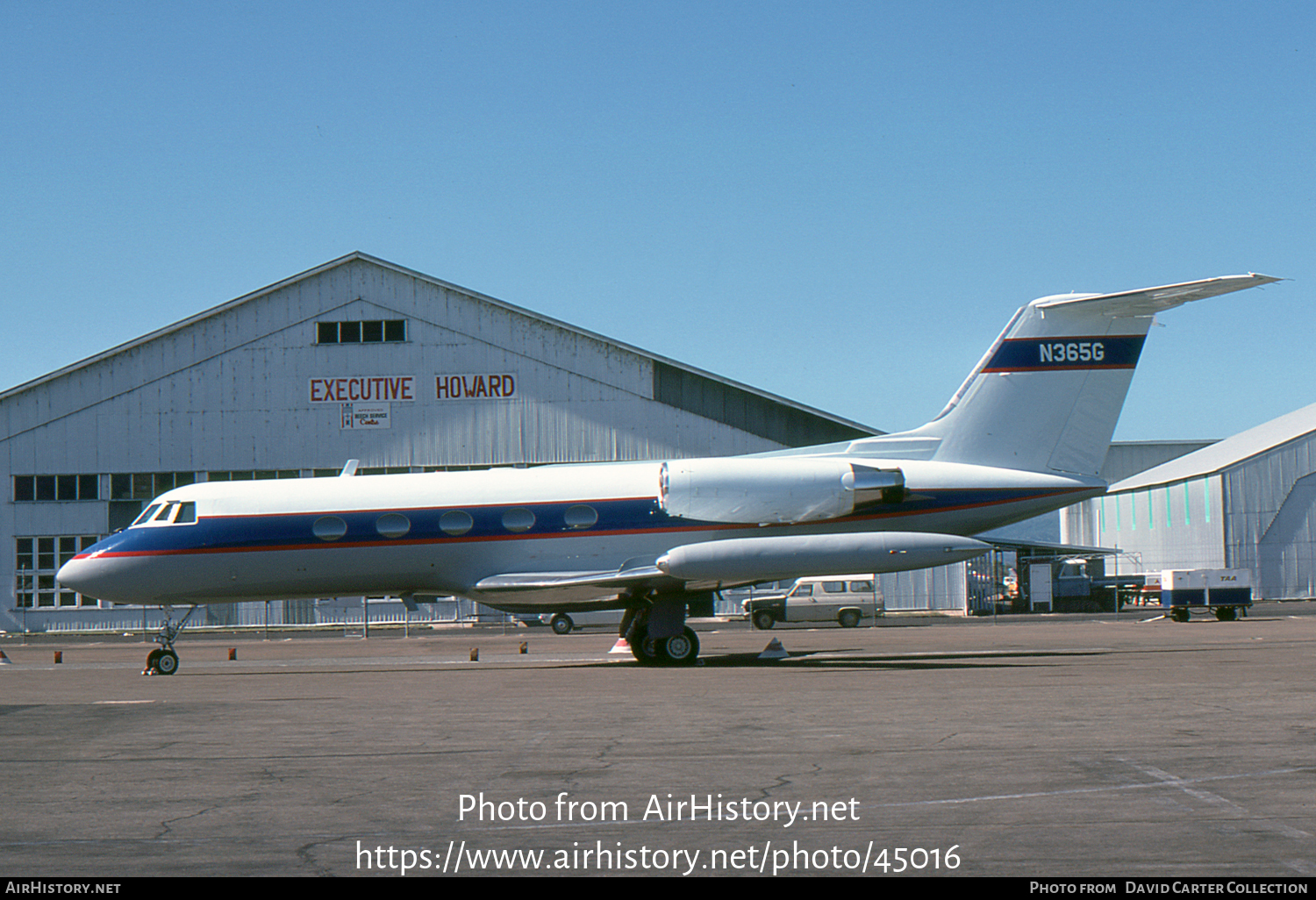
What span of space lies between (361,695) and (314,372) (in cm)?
2879

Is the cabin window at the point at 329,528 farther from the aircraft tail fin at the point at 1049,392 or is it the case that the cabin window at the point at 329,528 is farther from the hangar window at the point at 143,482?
the hangar window at the point at 143,482

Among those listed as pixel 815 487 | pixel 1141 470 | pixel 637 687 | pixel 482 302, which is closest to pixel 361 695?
pixel 637 687

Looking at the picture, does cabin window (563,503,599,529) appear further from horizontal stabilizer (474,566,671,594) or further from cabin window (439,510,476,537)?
cabin window (439,510,476,537)

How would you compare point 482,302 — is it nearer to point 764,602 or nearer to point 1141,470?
point 764,602

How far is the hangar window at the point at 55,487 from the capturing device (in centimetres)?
4216

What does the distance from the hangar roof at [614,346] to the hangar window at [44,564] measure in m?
5.56

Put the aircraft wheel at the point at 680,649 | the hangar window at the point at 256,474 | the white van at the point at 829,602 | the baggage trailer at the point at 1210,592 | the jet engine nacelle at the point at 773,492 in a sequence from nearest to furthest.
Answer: the jet engine nacelle at the point at 773,492 < the aircraft wheel at the point at 680,649 < the baggage trailer at the point at 1210,592 < the white van at the point at 829,602 < the hangar window at the point at 256,474

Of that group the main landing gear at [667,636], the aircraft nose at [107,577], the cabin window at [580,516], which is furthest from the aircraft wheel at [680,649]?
the aircraft nose at [107,577]

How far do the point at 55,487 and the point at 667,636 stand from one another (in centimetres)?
3115

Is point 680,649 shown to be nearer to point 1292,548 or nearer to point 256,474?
point 256,474

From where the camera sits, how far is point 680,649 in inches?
798

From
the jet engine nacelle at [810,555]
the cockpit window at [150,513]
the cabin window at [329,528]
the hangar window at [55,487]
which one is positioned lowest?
the jet engine nacelle at [810,555]

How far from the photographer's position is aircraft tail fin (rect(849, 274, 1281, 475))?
20.8 metres

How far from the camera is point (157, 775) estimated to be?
8695 mm
